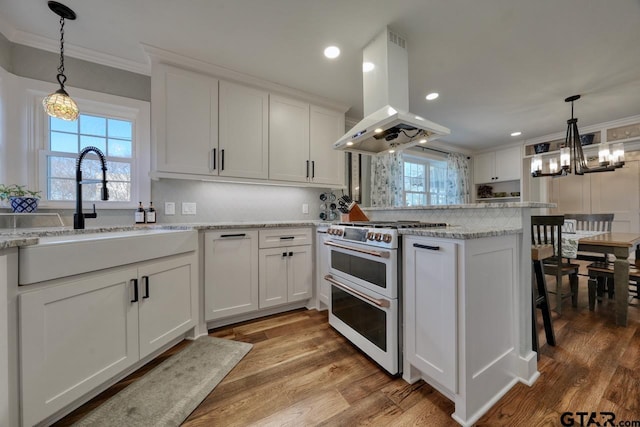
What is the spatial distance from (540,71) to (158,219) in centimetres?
412

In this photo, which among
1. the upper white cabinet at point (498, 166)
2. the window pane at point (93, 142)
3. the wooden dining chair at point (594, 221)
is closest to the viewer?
the window pane at point (93, 142)

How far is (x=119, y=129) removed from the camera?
232 centimetres

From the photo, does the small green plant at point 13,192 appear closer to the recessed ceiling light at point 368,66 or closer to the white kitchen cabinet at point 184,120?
the white kitchen cabinet at point 184,120

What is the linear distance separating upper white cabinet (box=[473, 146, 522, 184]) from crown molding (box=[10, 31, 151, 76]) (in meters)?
6.13

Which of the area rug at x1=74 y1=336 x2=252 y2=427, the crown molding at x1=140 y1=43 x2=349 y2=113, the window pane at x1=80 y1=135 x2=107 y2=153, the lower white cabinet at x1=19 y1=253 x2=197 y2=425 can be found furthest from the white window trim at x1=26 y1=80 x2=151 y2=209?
the area rug at x1=74 y1=336 x2=252 y2=427

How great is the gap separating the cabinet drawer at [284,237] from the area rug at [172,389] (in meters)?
0.86

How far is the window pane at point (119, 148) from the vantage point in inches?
89.9

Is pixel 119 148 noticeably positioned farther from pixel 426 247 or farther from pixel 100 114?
pixel 426 247

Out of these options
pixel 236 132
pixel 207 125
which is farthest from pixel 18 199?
pixel 236 132

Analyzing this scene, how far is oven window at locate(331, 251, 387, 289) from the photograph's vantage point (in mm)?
1523

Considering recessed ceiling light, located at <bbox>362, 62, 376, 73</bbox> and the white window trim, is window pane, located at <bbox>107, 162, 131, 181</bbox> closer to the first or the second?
the white window trim

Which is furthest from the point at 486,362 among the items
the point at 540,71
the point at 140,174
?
the point at 140,174

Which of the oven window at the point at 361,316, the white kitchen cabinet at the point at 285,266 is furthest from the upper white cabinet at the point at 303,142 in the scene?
the oven window at the point at 361,316

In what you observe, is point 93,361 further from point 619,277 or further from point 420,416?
point 619,277
